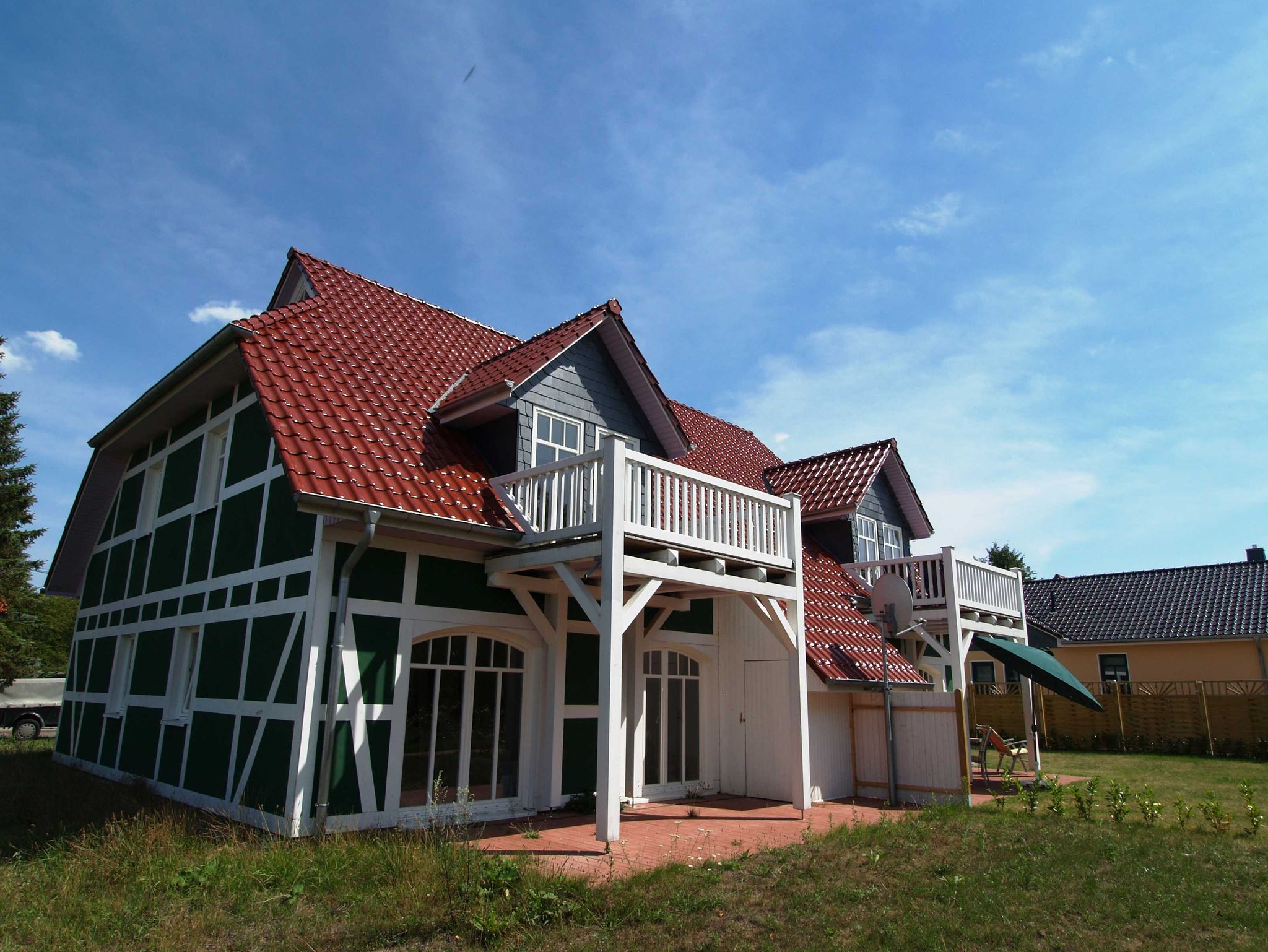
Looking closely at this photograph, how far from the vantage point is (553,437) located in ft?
39.5

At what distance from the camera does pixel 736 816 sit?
11.2 m

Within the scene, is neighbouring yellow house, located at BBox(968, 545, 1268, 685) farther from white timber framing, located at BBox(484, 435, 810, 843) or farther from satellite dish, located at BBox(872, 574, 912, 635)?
white timber framing, located at BBox(484, 435, 810, 843)

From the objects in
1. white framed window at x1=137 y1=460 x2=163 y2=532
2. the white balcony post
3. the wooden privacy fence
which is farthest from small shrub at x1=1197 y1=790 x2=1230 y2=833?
white framed window at x1=137 y1=460 x2=163 y2=532

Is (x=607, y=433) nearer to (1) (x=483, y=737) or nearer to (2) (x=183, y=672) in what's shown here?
(1) (x=483, y=737)

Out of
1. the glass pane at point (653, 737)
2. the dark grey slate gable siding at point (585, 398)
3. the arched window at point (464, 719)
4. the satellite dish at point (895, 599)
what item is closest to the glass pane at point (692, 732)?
the glass pane at point (653, 737)

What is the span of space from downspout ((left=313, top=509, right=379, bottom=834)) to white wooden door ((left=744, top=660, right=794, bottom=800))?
6.49 meters

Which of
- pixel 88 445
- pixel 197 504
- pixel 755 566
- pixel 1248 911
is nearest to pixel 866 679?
pixel 755 566

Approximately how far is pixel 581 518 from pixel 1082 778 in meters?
11.9

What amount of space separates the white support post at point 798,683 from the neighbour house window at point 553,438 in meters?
3.19

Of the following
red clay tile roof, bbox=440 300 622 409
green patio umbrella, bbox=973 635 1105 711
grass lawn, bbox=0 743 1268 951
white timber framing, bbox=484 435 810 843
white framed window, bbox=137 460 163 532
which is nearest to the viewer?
grass lawn, bbox=0 743 1268 951

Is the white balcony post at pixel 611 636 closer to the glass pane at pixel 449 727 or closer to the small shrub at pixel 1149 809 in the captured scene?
the glass pane at pixel 449 727

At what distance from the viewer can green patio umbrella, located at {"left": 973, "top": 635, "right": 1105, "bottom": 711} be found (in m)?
14.0

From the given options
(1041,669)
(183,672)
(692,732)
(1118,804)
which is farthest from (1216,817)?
(183,672)

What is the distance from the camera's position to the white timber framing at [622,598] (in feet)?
28.8
